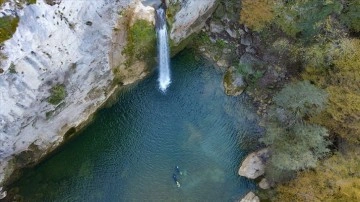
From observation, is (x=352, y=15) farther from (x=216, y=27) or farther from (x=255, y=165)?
(x=255, y=165)

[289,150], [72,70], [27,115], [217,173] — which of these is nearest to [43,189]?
[27,115]

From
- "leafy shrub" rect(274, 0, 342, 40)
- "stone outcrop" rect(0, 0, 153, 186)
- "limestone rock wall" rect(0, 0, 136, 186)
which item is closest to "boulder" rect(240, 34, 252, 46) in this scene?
"leafy shrub" rect(274, 0, 342, 40)

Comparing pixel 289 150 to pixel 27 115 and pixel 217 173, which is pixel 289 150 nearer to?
pixel 217 173

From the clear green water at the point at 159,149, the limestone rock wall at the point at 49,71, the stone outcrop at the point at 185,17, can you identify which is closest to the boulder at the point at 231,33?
the stone outcrop at the point at 185,17

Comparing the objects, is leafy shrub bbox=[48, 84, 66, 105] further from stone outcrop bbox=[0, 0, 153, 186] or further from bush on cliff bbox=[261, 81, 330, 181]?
bush on cliff bbox=[261, 81, 330, 181]

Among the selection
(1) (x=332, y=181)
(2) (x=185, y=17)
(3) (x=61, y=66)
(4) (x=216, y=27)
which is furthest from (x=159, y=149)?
(1) (x=332, y=181)

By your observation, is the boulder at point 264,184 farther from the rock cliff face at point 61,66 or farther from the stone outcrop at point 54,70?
the stone outcrop at point 54,70
